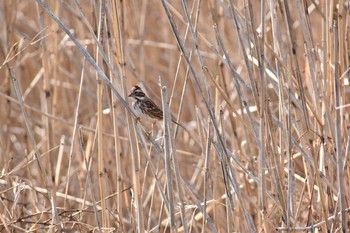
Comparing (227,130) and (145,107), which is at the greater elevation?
(145,107)

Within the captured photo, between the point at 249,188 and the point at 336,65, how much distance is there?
1.14 m

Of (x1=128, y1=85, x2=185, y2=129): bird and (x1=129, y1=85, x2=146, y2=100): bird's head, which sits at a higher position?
(x1=129, y1=85, x2=146, y2=100): bird's head

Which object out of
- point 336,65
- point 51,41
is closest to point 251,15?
point 336,65

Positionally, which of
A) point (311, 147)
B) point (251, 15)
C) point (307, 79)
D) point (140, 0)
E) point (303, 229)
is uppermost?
point (140, 0)

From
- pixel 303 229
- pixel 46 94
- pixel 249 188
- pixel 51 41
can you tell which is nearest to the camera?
pixel 303 229

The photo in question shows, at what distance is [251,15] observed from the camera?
7.89 feet

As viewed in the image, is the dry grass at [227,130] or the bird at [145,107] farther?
the bird at [145,107]

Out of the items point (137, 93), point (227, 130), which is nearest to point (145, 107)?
point (137, 93)

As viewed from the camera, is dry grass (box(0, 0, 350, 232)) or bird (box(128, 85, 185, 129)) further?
bird (box(128, 85, 185, 129))

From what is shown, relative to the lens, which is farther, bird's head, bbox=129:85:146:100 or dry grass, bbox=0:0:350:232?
bird's head, bbox=129:85:146:100

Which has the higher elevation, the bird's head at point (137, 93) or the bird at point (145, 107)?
the bird's head at point (137, 93)

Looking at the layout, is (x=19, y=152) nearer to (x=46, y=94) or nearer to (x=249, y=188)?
(x=46, y=94)

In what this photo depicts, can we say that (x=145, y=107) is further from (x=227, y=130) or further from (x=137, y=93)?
A: (x=227, y=130)

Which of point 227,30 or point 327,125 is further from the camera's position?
point 227,30
